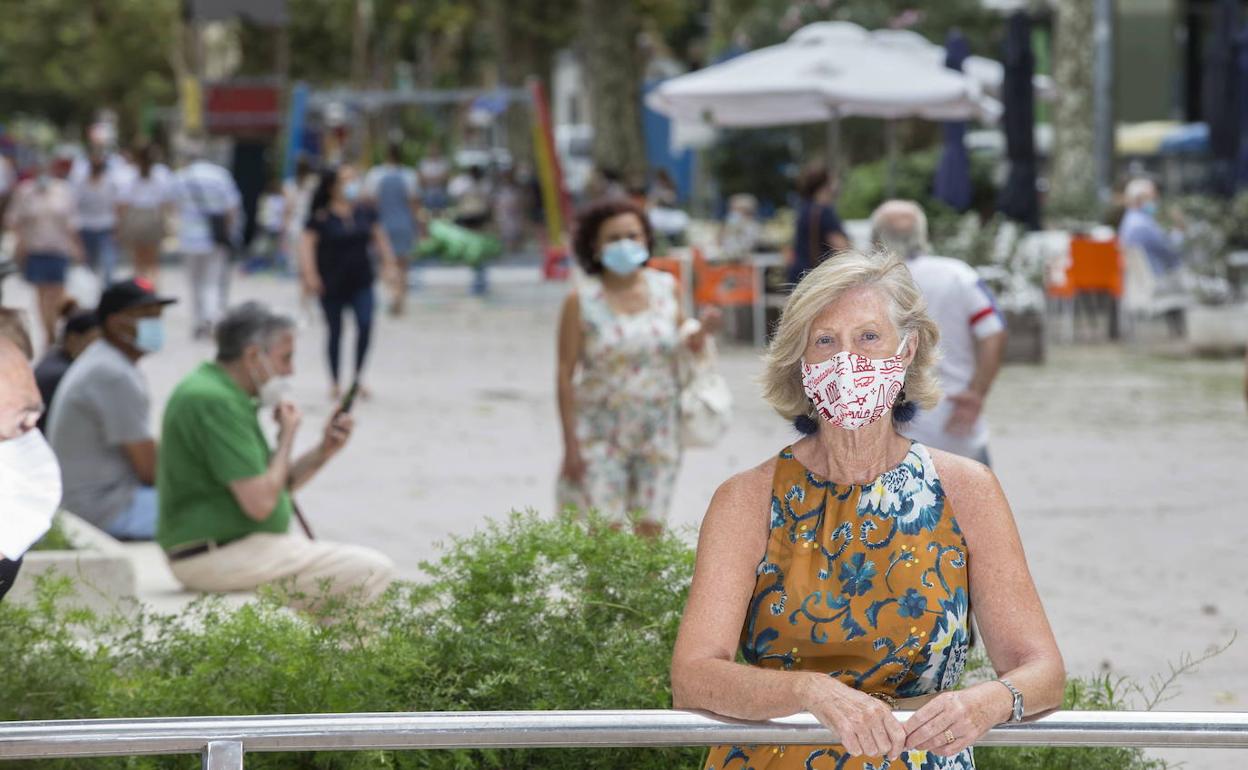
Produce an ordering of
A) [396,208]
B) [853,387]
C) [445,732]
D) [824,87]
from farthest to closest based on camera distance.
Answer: [396,208] → [824,87] → [853,387] → [445,732]

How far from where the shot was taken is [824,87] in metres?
17.6

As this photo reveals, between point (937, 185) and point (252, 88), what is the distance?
2205 cm

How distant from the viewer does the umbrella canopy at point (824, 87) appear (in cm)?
1752

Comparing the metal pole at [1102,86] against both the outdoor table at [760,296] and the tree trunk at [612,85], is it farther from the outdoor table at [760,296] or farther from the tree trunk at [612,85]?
the outdoor table at [760,296]

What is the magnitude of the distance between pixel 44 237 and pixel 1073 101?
45.5ft

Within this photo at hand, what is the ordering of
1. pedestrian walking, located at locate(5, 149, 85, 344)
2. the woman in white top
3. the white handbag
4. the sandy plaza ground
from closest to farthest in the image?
1. the white handbag
2. the sandy plaza ground
3. pedestrian walking, located at locate(5, 149, 85, 344)
4. the woman in white top

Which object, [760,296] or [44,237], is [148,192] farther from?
[760,296]

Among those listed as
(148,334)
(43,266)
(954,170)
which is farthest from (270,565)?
(954,170)

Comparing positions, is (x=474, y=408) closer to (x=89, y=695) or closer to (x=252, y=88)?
(x=89, y=695)

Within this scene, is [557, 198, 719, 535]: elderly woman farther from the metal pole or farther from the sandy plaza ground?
the metal pole

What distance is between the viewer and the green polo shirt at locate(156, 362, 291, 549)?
628 cm

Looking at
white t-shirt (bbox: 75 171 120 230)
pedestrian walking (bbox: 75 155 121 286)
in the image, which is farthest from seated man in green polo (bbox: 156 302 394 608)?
white t-shirt (bbox: 75 171 120 230)

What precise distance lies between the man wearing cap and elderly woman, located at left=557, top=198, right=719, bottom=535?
5.13ft

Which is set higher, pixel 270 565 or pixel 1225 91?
pixel 1225 91
